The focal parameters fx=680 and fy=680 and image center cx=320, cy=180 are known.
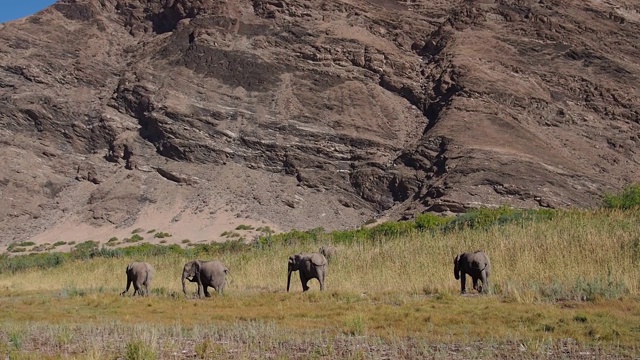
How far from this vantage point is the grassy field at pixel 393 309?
29.1ft

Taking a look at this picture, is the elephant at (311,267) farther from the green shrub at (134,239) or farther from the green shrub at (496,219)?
the green shrub at (134,239)


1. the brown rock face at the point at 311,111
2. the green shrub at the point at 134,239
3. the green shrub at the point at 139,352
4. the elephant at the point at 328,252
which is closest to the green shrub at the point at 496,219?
the elephant at the point at 328,252

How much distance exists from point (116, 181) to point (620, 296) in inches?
2376

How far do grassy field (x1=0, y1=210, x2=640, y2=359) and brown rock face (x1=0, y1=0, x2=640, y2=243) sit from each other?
37.7m

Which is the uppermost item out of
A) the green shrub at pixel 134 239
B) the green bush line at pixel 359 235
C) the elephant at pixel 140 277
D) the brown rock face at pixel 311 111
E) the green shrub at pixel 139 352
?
the brown rock face at pixel 311 111

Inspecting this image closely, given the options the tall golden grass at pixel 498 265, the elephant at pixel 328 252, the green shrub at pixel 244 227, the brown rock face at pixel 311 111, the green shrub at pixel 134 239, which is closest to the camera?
the tall golden grass at pixel 498 265

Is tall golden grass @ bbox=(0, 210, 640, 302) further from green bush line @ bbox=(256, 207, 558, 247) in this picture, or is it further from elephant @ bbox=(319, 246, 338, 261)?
green bush line @ bbox=(256, 207, 558, 247)

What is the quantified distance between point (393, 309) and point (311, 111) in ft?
203

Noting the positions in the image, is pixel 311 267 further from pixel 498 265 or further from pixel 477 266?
pixel 498 265

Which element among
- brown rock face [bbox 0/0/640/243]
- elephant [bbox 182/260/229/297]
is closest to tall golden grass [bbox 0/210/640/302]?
elephant [bbox 182/260/229/297]

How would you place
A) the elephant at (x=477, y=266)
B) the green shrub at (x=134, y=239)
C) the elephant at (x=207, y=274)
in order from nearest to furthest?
the elephant at (x=477, y=266), the elephant at (x=207, y=274), the green shrub at (x=134, y=239)

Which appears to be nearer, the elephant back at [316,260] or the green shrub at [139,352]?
the green shrub at [139,352]

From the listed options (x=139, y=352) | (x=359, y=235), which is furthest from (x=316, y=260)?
(x=359, y=235)

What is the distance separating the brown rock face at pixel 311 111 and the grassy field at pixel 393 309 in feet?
124
